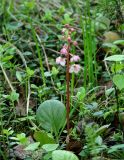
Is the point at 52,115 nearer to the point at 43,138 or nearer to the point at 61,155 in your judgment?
the point at 43,138

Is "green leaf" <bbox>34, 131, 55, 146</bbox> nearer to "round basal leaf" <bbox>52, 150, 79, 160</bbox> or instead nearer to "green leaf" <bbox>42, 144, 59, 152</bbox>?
"green leaf" <bbox>42, 144, 59, 152</bbox>

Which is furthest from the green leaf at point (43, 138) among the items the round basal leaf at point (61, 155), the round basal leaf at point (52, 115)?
the round basal leaf at point (61, 155)

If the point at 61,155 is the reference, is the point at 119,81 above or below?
above

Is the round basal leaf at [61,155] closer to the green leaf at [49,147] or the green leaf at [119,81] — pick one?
the green leaf at [49,147]

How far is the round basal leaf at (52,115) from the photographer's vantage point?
4.85 feet

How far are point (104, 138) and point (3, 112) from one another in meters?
0.47

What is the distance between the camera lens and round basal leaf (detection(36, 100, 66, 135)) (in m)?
1.48

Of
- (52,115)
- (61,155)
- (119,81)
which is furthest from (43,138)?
(119,81)

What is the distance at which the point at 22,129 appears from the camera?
5.42 feet

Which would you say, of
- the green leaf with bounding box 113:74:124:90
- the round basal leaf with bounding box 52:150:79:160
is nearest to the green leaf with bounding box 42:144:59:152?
the round basal leaf with bounding box 52:150:79:160

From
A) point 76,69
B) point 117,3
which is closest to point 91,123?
point 76,69

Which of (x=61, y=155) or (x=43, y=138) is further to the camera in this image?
(x=43, y=138)

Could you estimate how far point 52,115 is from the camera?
4.87 feet

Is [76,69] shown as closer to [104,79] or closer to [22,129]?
[22,129]
